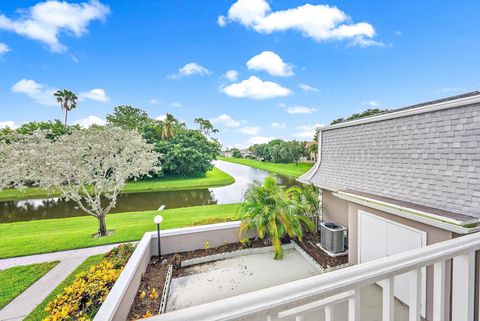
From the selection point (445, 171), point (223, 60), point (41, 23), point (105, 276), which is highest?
point (223, 60)

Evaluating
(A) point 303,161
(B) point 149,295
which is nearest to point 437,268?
(B) point 149,295

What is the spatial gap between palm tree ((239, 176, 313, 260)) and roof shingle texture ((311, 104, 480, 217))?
4.46ft

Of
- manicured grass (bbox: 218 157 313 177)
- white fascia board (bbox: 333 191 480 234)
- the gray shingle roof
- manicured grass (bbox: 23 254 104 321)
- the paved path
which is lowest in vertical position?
the paved path

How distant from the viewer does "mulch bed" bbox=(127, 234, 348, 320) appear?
3.61m

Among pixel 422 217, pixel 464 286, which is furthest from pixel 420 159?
pixel 464 286

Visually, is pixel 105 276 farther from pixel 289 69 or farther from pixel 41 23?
pixel 289 69

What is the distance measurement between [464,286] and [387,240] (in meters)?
3.31

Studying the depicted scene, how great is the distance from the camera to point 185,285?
446 cm

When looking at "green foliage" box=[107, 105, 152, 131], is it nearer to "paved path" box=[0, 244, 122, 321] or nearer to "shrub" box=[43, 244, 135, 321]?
"paved path" box=[0, 244, 122, 321]

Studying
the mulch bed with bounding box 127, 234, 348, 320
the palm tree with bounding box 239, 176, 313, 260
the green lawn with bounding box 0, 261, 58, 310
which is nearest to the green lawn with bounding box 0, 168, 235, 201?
the green lawn with bounding box 0, 261, 58, 310

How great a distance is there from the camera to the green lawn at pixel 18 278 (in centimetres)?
439

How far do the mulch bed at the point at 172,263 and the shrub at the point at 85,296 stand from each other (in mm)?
592

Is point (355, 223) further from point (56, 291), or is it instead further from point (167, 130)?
point (167, 130)

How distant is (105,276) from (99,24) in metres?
9.93
